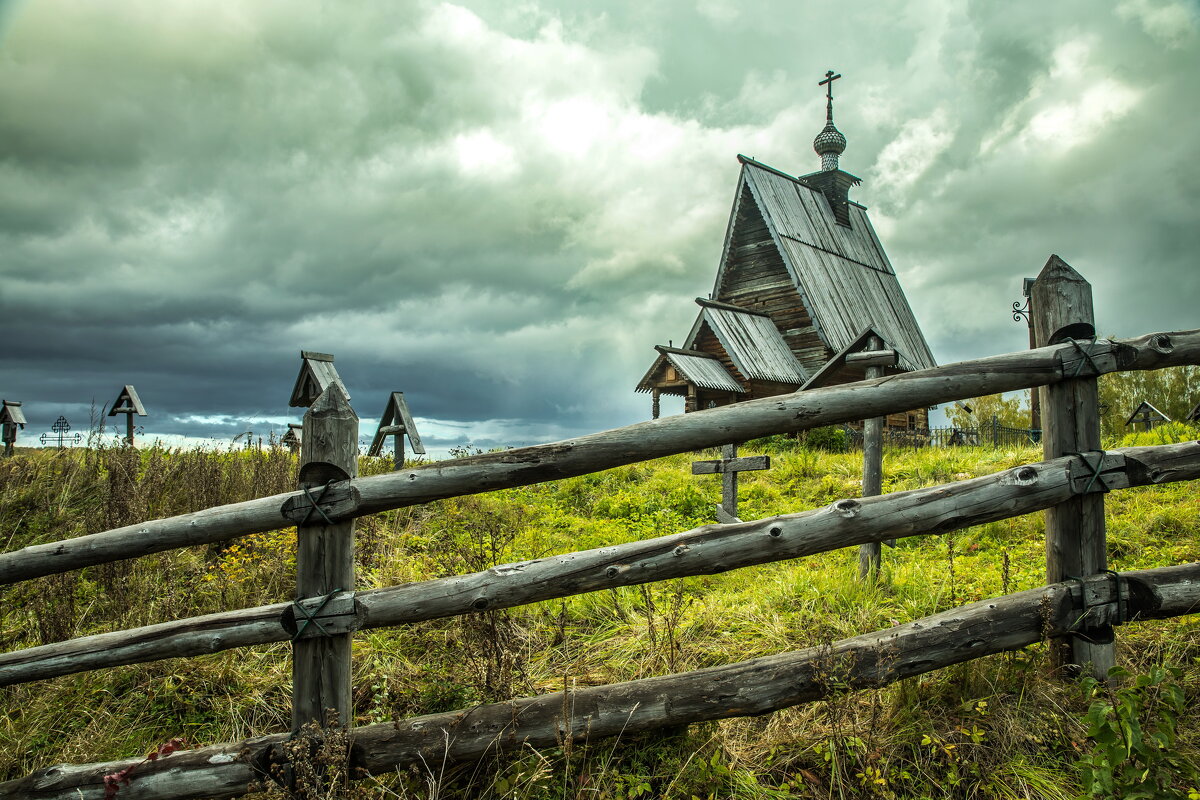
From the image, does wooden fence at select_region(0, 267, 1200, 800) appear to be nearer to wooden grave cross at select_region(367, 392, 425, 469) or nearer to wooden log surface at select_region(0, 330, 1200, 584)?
wooden log surface at select_region(0, 330, 1200, 584)

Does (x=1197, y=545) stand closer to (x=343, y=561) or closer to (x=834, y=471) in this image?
(x=834, y=471)

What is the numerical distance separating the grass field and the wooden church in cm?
1073

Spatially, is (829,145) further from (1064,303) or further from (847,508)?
(847,508)

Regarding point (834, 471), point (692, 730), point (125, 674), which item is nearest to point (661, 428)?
point (692, 730)

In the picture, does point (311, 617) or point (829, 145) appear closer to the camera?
point (311, 617)

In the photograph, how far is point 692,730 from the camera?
3119mm

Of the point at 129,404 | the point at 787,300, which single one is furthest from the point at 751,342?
the point at 129,404

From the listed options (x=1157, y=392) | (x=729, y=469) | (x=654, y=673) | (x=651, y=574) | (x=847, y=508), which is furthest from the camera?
(x=1157, y=392)

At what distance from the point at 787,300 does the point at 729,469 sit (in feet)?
41.1

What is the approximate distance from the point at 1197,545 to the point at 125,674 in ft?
26.0

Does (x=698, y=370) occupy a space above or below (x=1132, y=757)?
above

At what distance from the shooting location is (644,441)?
2986mm

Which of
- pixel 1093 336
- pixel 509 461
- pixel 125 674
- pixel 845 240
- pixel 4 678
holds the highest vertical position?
pixel 845 240

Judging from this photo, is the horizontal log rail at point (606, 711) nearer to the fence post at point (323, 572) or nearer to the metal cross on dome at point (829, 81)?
the fence post at point (323, 572)
